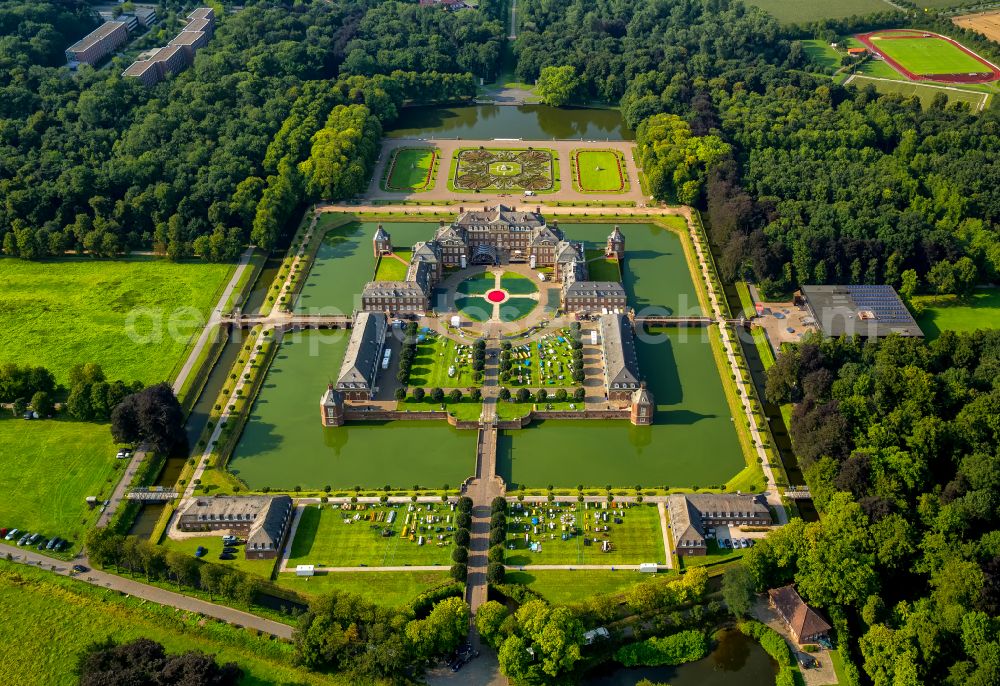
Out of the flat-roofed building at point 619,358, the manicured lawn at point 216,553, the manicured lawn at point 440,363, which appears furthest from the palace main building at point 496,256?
the manicured lawn at point 216,553

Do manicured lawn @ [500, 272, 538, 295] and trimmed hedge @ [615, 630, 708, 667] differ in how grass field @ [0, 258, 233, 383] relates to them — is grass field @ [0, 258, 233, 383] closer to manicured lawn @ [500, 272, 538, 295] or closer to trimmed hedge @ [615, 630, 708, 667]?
manicured lawn @ [500, 272, 538, 295]

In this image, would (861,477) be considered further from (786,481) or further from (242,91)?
(242,91)

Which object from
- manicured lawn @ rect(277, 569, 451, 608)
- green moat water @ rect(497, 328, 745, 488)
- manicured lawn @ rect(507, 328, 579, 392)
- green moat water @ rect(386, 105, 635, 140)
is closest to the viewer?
manicured lawn @ rect(277, 569, 451, 608)

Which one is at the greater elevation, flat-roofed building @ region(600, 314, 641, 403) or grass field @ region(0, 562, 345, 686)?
flat-roofed building @ region(600, 314, 641, 403)

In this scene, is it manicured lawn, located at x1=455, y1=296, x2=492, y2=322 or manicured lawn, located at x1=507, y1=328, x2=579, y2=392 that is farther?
manicured lawn, located at x1=455, y1=296, x2=492, y2=322

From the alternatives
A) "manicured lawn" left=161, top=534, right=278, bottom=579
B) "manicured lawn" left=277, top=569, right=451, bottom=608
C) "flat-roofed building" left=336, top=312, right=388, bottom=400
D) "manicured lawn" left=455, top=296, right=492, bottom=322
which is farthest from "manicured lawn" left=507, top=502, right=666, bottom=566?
"manicured lawn" left=455, top=296, right=492, bottom=322

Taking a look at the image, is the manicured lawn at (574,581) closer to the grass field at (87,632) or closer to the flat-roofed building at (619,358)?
the grass field at (87,632)

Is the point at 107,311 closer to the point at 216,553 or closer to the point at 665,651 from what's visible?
the point at 216,553
